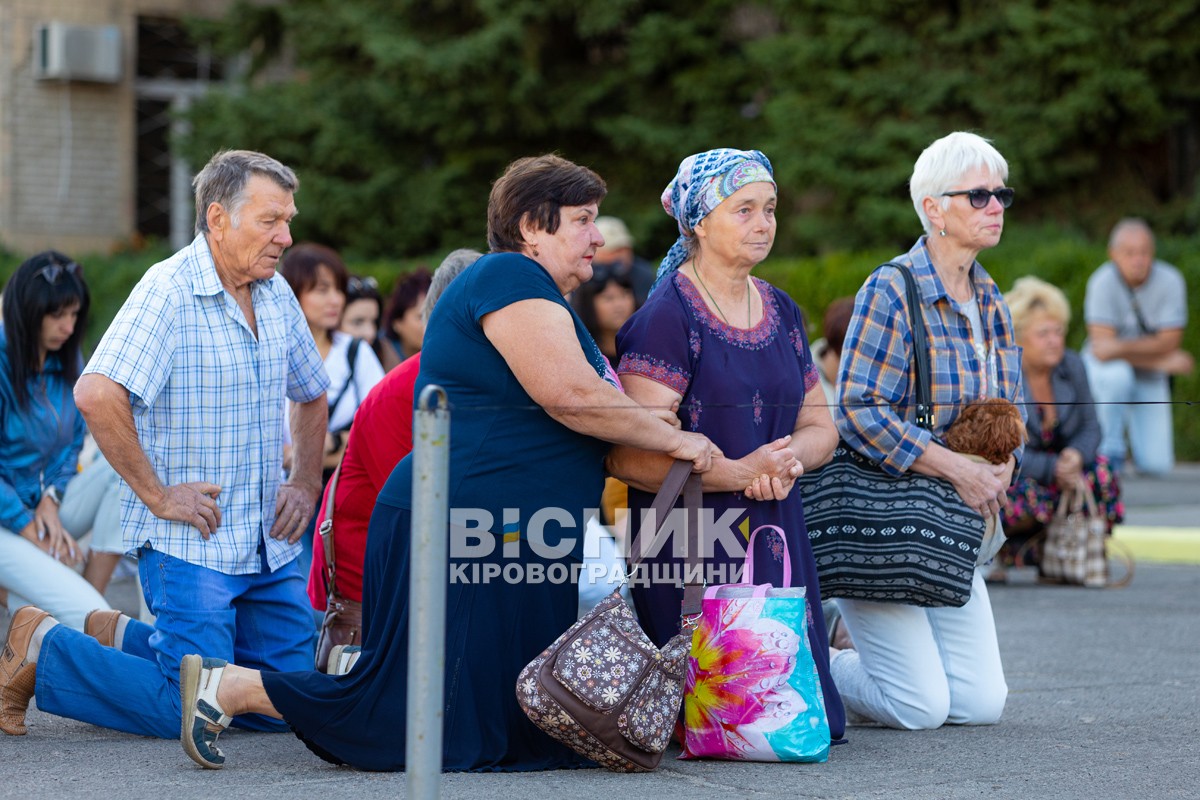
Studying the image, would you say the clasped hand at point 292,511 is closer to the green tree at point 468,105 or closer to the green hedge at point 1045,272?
the green hedge at point 1045,272

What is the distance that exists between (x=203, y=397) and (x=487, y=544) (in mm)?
1233

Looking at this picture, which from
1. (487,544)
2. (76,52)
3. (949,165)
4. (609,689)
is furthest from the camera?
(76,52)

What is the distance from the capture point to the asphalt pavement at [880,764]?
472cm

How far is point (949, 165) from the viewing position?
5.91 metres

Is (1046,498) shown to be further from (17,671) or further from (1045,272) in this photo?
(1045,272)

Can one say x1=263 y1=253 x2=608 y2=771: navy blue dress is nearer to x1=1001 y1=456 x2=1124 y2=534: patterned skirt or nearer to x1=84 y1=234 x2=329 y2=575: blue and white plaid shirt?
x1=84 y1=234 x2=329 y2=575: blue and white plaid shirt

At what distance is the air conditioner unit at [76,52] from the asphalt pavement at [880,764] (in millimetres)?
22008

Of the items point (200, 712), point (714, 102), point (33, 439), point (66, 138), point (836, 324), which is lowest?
point (200, 712)

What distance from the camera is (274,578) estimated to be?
584cm

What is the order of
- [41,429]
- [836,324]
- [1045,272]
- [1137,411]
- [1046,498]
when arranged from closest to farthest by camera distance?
[41,429] < [836,324] < [1046,498] < [1137,411] < [1045,272]

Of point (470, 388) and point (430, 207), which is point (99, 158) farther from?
point (470, 388)

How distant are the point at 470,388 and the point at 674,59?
60.9 ft

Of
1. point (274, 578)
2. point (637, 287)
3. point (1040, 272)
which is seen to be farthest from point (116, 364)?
point (1040, 272)

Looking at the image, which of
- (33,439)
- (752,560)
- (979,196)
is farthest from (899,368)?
(33,439)
